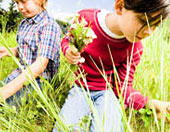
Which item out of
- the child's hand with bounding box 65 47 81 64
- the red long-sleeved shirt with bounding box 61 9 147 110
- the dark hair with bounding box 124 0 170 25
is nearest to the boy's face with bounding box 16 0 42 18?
the red long-sleeved shirt with bounding box 61 9 147 110

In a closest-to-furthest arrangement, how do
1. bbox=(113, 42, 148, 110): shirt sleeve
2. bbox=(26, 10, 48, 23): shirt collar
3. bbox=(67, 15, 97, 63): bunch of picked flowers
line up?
bbox=(67, 15, 97, 63): bunch of picked flowers
bbox=(113, 42, 148, 110): shirt sleeve
bbox=(26, 10, 48, 23): shirt collar

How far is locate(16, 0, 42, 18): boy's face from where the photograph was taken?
1.06m

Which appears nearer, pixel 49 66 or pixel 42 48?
pixel 42 48

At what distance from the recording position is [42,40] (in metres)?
1.03

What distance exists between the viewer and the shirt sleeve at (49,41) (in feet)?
3.30

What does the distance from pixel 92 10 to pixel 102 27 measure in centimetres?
17

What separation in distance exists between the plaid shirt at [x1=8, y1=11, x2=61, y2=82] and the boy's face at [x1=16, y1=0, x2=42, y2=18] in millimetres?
33

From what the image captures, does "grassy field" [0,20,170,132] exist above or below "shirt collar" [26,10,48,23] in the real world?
below

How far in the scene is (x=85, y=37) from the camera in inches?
25.5

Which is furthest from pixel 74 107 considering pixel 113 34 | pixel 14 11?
pixel 14 11

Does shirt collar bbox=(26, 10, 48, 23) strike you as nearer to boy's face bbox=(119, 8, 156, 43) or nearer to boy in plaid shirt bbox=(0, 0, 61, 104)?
boy in plaid shirt bbox=(0, 0, 61, 104)

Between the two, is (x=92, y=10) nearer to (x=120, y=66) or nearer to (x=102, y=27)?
(x=102, y=27)

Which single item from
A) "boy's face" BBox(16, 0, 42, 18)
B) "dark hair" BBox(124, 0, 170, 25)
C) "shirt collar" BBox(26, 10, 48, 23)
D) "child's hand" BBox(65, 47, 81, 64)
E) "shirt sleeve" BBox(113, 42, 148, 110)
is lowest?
"shirt sleeve" BBox(113, 42, 148, 110)

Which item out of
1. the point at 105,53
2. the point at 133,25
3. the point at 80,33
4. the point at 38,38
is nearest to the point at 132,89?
the point at 105,53
